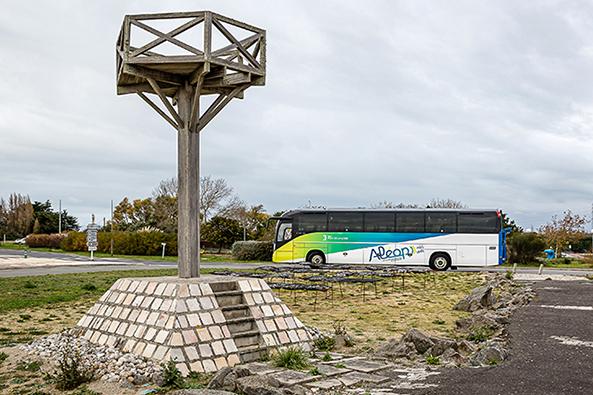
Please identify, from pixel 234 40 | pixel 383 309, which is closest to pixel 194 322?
pixel 234 40

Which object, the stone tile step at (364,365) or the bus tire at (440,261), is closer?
the stone tile step at (364,365)

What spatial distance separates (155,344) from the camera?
7637mm

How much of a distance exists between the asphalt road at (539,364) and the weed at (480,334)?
13.8 inches

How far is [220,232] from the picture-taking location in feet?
152

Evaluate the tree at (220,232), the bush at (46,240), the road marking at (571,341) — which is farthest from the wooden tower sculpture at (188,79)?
the bush at (46,240)

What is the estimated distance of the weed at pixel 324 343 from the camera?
29.7ft

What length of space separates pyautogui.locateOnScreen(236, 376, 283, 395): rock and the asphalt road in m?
1.51

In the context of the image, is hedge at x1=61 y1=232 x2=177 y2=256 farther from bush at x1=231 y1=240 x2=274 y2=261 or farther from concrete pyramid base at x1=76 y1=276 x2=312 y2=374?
concrete pyramid base at x1=76 y1=276 x2=312 y2=374

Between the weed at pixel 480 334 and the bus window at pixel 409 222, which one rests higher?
the bus window at pixel 409 222

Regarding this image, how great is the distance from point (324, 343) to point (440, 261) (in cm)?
1994

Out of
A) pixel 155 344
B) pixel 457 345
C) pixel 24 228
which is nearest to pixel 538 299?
pixel 457 345

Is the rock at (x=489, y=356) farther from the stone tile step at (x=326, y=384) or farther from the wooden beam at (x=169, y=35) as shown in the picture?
the wooden beam at (x=169, y=35)

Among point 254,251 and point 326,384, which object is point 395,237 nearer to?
point 254,251

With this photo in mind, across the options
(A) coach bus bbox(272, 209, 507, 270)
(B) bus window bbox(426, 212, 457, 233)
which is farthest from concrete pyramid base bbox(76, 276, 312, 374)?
(B) bus window bbox(426, 212, 457, 233)
